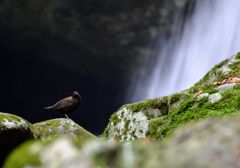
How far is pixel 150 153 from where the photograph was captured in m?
4.09

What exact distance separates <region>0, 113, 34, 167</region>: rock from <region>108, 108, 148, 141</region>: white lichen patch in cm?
307

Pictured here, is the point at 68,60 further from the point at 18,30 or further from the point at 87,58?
the point at 18,30

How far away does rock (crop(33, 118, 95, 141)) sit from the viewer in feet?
65.3

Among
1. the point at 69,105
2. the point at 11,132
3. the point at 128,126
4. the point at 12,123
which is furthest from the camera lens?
the point at 69,105

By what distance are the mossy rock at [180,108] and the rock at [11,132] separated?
302 cm

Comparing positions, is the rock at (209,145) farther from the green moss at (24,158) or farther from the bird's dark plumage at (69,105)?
the bird's dark plumage at (69,105)

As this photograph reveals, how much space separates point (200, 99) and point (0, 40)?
52.8 meters

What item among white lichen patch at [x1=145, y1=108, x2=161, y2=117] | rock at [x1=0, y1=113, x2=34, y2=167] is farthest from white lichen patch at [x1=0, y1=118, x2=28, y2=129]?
white lichen patch at [x1=145, y1=108, x2=161, y2=117]

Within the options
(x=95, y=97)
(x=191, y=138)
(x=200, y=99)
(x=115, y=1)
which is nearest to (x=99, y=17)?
(x=115, y=1)

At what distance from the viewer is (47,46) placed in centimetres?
6544

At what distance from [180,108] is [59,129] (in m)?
7.08

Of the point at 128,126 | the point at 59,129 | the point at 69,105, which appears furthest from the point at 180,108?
the point at 59,129

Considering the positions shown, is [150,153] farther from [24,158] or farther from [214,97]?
[214,97]

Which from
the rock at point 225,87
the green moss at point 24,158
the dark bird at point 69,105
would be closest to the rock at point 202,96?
the rock at point 225,87
